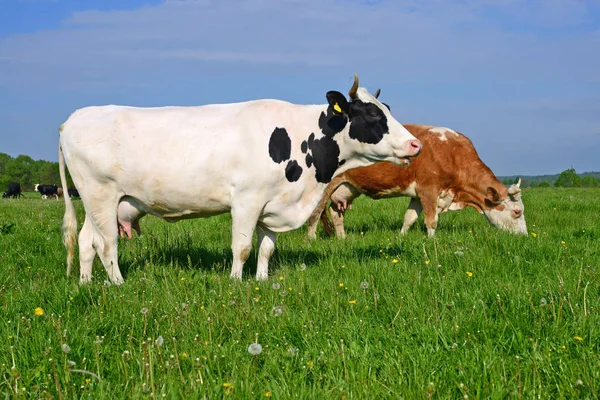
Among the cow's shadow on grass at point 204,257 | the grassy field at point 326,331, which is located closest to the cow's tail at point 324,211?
the cow's shadow on grass at point 204,257

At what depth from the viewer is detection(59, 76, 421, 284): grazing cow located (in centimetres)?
659

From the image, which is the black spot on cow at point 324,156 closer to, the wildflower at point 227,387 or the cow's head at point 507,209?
the wildflower at point 227,387

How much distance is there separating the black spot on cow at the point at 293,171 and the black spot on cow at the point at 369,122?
856mm

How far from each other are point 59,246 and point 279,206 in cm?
399

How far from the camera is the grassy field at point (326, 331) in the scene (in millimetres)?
3445

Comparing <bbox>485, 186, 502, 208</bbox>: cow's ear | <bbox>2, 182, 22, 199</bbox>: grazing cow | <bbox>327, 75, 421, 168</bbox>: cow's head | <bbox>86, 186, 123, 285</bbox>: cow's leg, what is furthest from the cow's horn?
<bbox>2, 182, 22, 199</bbox>: grazing cow

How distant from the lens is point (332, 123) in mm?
7176

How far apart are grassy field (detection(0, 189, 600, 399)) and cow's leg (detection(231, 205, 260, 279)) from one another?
0.40 m

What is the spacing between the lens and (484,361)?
11.9 feet

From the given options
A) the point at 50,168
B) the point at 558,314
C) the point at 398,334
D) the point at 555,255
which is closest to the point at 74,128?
the point at 398,334

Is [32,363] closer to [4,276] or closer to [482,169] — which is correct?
[4,276]

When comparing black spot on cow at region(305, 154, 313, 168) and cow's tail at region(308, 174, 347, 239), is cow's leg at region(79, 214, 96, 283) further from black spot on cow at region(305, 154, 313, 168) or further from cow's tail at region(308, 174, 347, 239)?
cow's tail at region(308, 174, 347, 239)

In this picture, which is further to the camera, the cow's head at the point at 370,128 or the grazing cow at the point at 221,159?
the cow's head at the point at 370,128

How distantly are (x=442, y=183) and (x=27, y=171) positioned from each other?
411 feet
